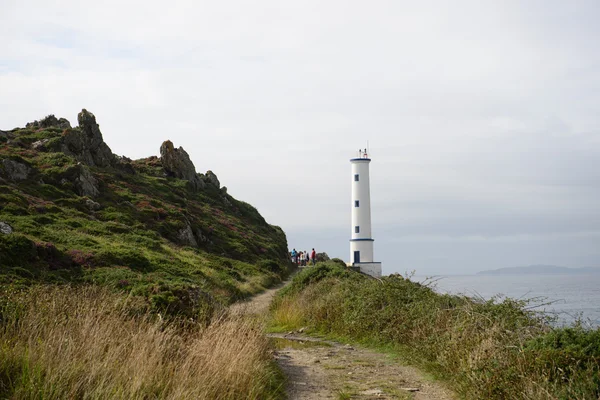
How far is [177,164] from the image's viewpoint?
194ft

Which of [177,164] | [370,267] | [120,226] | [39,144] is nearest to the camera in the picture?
[120,226]

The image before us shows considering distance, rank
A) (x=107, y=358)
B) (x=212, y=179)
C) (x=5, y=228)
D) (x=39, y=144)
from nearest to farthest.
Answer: (x=107, y=358)
(x=5, y=228)
(x=39, y=144)
(x=212, y=179)

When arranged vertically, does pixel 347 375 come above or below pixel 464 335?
below

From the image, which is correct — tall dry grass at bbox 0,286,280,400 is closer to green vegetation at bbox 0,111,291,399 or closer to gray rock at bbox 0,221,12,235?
green vegetation at bbox 0,111,291,399

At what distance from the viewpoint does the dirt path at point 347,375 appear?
9617mm

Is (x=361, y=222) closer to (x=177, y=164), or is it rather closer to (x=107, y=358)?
(x=177, y=164)

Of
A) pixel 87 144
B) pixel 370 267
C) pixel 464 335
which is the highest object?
pixel 87 144

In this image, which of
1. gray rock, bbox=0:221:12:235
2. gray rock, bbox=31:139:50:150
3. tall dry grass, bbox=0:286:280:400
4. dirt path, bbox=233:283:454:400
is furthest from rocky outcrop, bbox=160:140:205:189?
tall dry grass, bbox=0:286:280:400

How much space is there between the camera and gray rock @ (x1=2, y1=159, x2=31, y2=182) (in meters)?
35.8

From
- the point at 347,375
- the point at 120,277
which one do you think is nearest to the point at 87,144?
the point at 120,277

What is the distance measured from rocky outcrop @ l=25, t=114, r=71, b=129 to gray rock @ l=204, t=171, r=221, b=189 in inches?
625

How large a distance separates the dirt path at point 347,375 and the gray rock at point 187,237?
2512 cm

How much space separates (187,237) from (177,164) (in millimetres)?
20739

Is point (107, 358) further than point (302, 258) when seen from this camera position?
No
